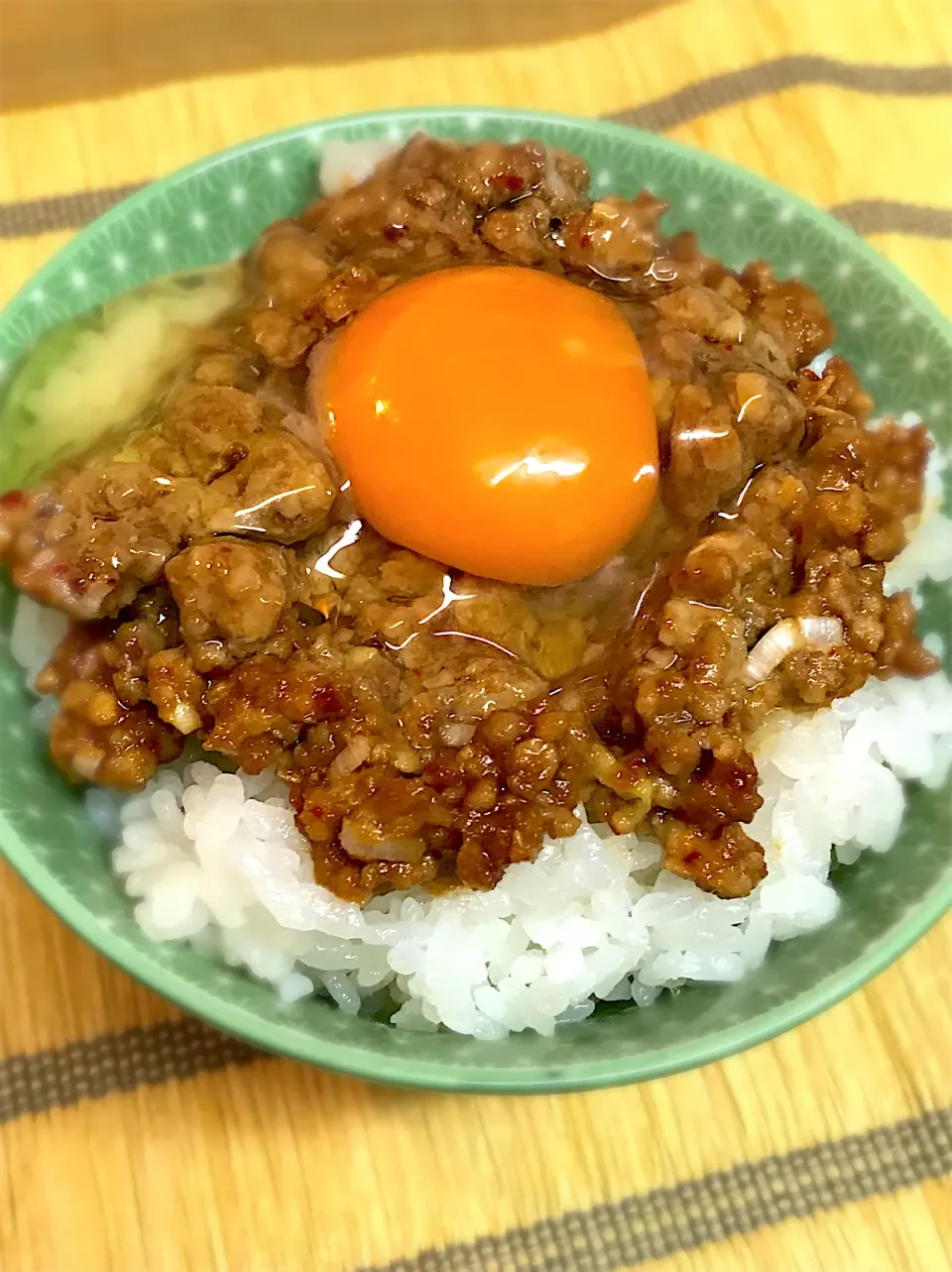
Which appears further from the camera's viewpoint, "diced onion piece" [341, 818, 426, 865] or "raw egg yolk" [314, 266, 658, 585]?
"raw egg yolk" [314, 266, 658, 585]

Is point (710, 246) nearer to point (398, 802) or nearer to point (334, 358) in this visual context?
point (334, 358)

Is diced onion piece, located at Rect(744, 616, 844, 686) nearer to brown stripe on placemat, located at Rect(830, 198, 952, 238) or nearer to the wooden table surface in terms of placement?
the wooden table surface

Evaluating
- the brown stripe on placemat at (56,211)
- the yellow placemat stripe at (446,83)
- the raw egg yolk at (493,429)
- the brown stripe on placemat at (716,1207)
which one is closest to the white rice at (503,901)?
the brown stripe on placemat at (716,1207)

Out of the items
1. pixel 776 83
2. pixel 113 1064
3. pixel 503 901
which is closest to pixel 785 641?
pixel 503 901

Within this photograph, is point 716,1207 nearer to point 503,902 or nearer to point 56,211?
point 503,902

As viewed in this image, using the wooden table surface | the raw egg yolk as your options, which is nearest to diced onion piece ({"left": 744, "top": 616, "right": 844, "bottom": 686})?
the raw egg yolk

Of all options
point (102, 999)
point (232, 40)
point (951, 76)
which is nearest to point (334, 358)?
point (102, 999)

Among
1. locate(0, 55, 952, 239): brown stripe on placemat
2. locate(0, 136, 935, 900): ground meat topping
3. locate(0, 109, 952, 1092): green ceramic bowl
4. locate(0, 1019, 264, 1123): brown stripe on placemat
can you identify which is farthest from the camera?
locate(0, 55, 952, 239): brown stripe on placemat
